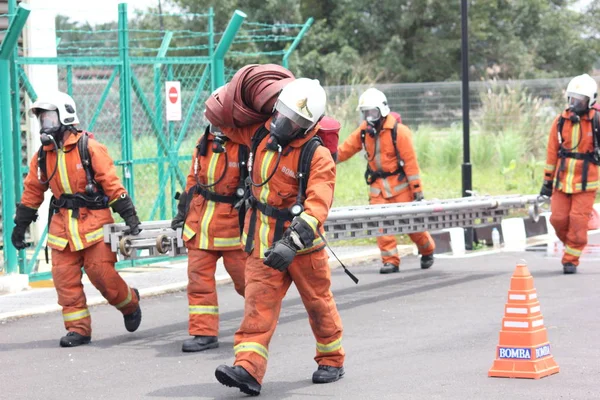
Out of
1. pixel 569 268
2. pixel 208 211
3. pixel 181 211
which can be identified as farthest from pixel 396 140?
pixel 208 211

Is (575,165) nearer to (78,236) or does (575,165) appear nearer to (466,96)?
(466,96)

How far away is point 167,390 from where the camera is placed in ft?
24.7

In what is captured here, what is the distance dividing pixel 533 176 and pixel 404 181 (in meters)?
8.08

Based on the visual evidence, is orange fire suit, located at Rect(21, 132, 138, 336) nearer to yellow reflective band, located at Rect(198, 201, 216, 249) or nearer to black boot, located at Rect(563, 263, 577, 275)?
yellow reflective band, located at Rect(198, 201, 216, 249)

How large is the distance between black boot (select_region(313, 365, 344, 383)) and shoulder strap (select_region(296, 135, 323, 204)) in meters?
1.13

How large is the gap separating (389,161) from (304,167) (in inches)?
224

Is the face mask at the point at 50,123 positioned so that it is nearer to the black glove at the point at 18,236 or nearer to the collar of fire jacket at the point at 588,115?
the black glove at the point at 18,236

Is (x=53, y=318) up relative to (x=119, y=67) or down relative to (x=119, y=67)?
down

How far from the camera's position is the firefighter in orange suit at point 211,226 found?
9008mm

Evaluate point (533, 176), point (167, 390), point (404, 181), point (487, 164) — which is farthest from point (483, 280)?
point (487, 164)

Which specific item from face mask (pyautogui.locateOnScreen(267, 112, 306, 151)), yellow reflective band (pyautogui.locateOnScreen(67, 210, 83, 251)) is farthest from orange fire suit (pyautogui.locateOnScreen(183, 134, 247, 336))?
face mask (pyautogui.locateOnScreen(267, 112, 306, 151))

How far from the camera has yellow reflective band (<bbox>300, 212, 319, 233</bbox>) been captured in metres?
7.02

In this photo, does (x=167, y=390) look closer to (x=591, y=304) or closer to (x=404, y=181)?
(x=591, y=304)

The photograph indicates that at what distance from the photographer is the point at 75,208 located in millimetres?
9328
